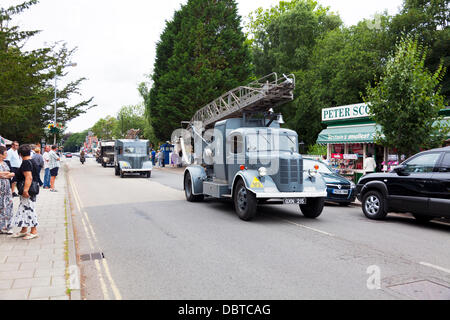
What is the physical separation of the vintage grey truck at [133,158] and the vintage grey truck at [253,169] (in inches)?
449

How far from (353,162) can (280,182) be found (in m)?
13.2

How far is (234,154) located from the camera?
1005 centimetres

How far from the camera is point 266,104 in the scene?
16266mm

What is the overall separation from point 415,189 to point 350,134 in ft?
40.0

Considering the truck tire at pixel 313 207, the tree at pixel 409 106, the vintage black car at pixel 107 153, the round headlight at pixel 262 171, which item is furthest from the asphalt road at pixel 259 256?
the vintage black car at pixel 107 153

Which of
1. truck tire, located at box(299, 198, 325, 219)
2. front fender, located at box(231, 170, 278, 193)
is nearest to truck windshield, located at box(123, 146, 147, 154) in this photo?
front fender, located at box(231, 170, 278, 193)

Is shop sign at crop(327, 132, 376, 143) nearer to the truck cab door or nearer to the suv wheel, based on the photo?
the suv wheel

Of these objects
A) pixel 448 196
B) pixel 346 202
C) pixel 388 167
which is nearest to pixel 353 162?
pixel 388 167

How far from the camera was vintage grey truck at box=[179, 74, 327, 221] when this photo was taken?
8859 mm

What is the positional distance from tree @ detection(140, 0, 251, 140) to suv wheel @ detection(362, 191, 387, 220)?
73.9 ft

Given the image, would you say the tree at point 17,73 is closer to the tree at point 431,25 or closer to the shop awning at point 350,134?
the shop awning at point 350,134

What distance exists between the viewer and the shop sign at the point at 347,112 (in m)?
20.3
